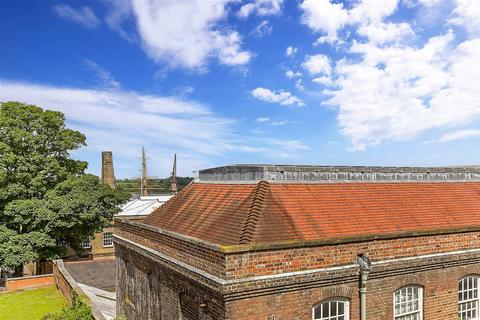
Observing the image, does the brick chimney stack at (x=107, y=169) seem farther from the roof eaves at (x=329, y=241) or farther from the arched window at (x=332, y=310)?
the roof eaves at (x=329, y=241)

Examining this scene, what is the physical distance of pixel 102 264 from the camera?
29156 mm

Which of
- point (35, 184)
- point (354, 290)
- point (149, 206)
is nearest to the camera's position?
point (354, 290)

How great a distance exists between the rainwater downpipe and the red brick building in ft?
0.10

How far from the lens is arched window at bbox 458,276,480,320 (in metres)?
12.6

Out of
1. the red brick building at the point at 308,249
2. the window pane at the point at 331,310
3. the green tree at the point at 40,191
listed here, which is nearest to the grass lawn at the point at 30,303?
the green tree at the point at 40,191

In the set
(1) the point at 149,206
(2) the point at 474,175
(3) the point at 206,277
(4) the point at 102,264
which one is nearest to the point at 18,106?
(4) the point at 102,264

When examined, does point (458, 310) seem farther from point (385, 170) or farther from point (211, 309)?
point (211, 309)

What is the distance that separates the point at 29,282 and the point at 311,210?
21470 millimetres

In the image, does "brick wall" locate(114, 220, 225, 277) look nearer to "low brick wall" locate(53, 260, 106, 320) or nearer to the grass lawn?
"low brick wall" locate(53, 260, 106, 320)

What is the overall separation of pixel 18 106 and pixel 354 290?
81.4 feet

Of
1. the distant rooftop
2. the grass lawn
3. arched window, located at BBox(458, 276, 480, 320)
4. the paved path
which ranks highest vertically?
the distant rooftop

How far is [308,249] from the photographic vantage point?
32.8 feet

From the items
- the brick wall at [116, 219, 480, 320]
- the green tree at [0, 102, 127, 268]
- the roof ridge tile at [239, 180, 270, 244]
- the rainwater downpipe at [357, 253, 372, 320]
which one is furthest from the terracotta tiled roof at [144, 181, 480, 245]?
the green tree at [0, 102, 127, 268]

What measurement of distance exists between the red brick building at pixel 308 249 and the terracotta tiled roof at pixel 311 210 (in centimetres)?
4
